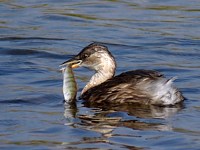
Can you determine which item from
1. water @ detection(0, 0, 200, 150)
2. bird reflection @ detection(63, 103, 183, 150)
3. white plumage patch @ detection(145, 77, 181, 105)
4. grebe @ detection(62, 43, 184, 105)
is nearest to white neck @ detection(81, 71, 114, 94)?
grebe @ detection(62, 43, 184, 105)

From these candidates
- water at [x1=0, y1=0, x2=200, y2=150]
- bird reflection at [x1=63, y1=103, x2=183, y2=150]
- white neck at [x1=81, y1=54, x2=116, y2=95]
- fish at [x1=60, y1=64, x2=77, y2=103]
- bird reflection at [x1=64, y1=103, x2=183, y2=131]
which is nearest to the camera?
water at [x1=0, y1=0, x2=200, y2=150]

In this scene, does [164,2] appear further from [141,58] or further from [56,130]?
[56,130]

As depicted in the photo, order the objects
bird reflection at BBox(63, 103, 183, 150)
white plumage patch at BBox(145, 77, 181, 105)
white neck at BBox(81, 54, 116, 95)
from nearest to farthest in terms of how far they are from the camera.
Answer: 1. bird reflection at BBox(63, 103, 183, 150)
2. white plumage patch at BBox(145, 77, 181, 105)
3. white neck at BBox(81, 54, 116, 95)

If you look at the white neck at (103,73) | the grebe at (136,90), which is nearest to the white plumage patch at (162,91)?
the grebe at (136,90)

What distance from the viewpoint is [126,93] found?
12289 mm

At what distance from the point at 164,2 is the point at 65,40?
149 inches

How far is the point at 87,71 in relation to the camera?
14.6 m

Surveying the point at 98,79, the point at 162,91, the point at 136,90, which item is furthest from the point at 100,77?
the point at 162,91

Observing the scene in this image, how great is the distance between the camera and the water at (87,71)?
10.4m

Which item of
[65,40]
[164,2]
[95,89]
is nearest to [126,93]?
[95,89]

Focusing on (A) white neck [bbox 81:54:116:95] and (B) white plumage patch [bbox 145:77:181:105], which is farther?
(A) white neck [bbox 81:54:116:95]

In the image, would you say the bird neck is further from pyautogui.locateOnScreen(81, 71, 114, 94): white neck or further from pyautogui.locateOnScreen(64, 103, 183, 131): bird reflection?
pyautogui.locateOnScreen(64, 103, 183, 131): bird reflection

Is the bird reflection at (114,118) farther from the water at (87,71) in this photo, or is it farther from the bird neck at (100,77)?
the bird neck at (100,77)

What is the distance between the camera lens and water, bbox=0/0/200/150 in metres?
10.4
